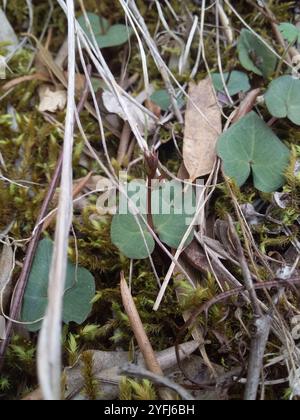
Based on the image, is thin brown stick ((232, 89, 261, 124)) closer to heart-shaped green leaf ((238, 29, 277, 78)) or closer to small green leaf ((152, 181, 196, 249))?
heart-shaped green leaf ((238, 29, 277, 78))

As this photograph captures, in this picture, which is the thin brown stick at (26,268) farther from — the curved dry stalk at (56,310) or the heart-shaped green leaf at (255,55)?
the heart-shaped green leaf at (255,55)

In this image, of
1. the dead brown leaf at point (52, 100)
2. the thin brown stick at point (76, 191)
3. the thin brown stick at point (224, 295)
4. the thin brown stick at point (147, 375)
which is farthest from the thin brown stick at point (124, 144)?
the thin brown stick at point (147, 375)

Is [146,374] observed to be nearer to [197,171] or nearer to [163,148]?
[197,171]

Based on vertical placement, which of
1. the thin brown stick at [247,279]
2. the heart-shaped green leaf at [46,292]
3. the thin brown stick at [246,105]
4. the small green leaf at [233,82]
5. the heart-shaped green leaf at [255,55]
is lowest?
the heart-shaped green leaf at [46,292]

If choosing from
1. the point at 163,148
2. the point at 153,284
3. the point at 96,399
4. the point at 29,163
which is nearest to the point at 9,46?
the point at 29,163

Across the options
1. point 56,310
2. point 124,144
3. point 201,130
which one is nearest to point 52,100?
point 124,144

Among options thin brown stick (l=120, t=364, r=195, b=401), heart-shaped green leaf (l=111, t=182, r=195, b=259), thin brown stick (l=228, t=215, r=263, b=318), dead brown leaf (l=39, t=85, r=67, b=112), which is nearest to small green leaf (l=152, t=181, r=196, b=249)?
heart-shaped green leaf (l=111, t=182, r=195, b=259)
